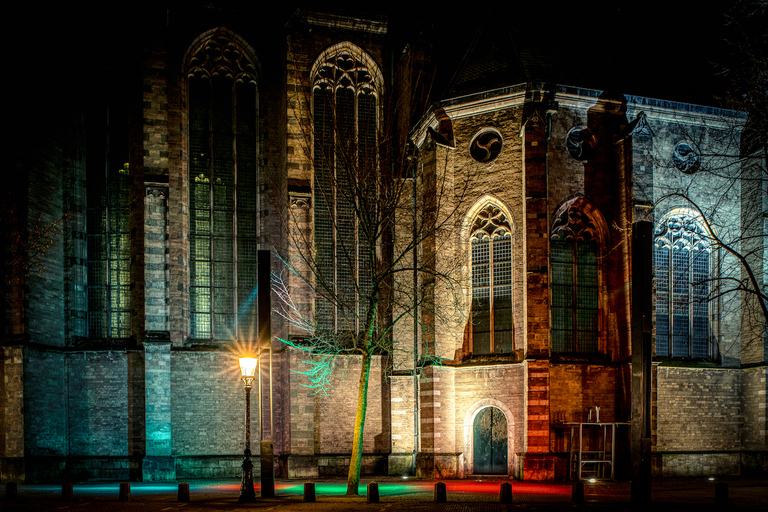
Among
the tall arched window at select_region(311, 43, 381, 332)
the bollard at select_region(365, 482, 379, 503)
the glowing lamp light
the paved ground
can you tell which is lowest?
the paved ground

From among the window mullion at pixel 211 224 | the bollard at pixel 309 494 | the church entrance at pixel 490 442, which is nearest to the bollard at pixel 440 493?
the bollard at pixel 309 494

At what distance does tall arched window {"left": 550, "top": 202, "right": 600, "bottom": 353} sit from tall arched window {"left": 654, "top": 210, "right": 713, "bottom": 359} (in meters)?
2.23

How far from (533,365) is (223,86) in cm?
1364

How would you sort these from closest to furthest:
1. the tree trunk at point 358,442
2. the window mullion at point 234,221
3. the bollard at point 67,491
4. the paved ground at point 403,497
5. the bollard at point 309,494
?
the paved ground at point 403,497 → the bollard at point 309,494 → the bollard at point 67,491 → the tree trunk at point 358,442 → the window mullion at point 234,221

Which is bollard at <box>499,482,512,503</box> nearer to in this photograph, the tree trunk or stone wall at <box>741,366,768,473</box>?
the tree trunk

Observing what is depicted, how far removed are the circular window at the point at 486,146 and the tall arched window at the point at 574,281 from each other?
9.04ft

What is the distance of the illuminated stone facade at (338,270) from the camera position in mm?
20547

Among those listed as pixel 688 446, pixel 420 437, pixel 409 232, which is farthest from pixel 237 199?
pixel 688 446

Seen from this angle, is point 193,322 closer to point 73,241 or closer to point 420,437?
point 73,241

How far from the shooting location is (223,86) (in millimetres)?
23656

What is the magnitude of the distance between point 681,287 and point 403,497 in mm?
11837

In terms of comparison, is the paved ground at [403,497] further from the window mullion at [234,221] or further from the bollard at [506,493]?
the window mullion at [234,221]

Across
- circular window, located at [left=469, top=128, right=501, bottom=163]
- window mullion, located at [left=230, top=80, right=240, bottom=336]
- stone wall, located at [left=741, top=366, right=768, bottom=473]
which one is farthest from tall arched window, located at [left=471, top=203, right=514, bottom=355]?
stone wall, located at [left=741, top=366, right=768, bottom=473]

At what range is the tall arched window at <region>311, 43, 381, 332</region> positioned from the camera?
2314cm
